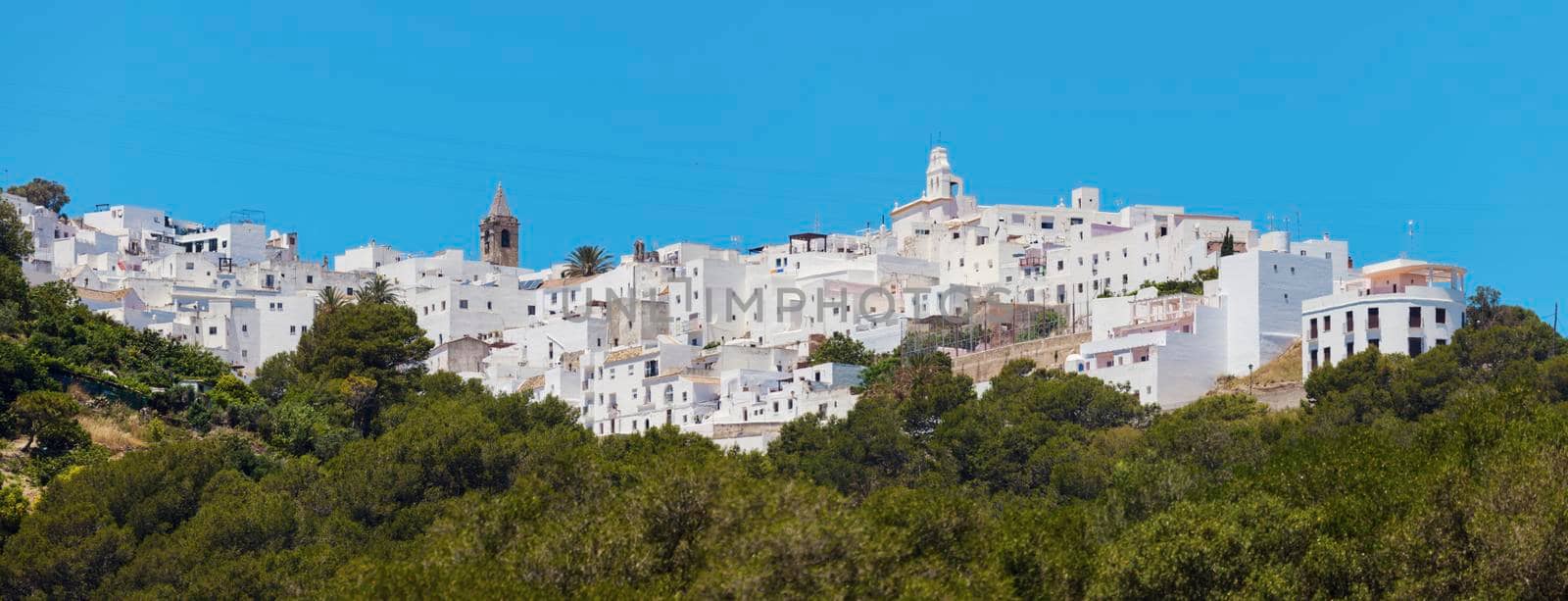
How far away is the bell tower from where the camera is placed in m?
112

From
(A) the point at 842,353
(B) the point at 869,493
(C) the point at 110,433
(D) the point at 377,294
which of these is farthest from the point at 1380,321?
(D) the point at 377,294

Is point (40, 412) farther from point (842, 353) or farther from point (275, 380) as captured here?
point (842, 353)

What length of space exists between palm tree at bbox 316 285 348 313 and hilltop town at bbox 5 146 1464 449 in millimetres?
264

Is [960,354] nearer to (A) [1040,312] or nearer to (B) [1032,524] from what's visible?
(A) [1040,312]

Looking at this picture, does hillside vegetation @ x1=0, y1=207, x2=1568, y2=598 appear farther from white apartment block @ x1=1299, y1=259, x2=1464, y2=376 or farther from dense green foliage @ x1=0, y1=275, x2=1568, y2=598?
white apartment block @ x1=1299, y1=259, x2=1464, y2=376

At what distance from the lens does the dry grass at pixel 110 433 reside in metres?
59.1

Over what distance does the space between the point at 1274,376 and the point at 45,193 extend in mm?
70038

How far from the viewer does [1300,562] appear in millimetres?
33688

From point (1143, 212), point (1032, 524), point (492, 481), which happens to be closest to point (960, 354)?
point (1143, 212)

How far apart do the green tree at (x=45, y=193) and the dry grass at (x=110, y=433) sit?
53.3 metres

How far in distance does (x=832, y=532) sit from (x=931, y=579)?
1719 mm

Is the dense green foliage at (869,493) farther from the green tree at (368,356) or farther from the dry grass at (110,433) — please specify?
the dry grass at (110,433)

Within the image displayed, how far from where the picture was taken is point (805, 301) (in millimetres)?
85000

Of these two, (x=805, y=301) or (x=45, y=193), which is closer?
(x=805, y=301)
